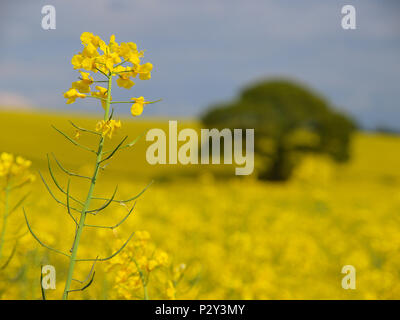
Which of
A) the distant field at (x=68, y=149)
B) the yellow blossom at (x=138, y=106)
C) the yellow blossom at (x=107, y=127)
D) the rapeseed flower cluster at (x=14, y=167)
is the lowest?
the rapeseed flower cluster at (x=14, y=167)

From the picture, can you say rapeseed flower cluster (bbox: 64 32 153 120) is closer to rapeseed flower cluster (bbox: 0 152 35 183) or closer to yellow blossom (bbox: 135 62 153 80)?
yellow blossom (bbox: 135 62 153 80)

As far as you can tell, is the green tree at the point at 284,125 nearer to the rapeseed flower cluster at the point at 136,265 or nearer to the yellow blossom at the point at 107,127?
the rapeseed flower cluster at the point at 136,265

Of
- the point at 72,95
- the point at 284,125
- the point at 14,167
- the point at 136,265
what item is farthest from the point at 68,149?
the point at 72,95

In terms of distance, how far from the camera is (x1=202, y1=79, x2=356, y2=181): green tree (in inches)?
1152

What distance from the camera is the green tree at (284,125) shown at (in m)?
29.3

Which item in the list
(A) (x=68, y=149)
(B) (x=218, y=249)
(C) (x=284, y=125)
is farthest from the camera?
(A) (x=68, y=149)

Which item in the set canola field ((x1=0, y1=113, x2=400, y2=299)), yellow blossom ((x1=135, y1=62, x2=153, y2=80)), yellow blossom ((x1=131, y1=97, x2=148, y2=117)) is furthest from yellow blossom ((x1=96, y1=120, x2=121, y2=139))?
canola field ((x1=0, y1=113, x2=400, y2=299))

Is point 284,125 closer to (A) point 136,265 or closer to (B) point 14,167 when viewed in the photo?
(B) point 14,167

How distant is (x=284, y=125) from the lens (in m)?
30.1

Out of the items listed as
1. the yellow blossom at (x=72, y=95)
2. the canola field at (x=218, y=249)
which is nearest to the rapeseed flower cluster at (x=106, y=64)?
the yellow blossom at (x=72, y=95)
